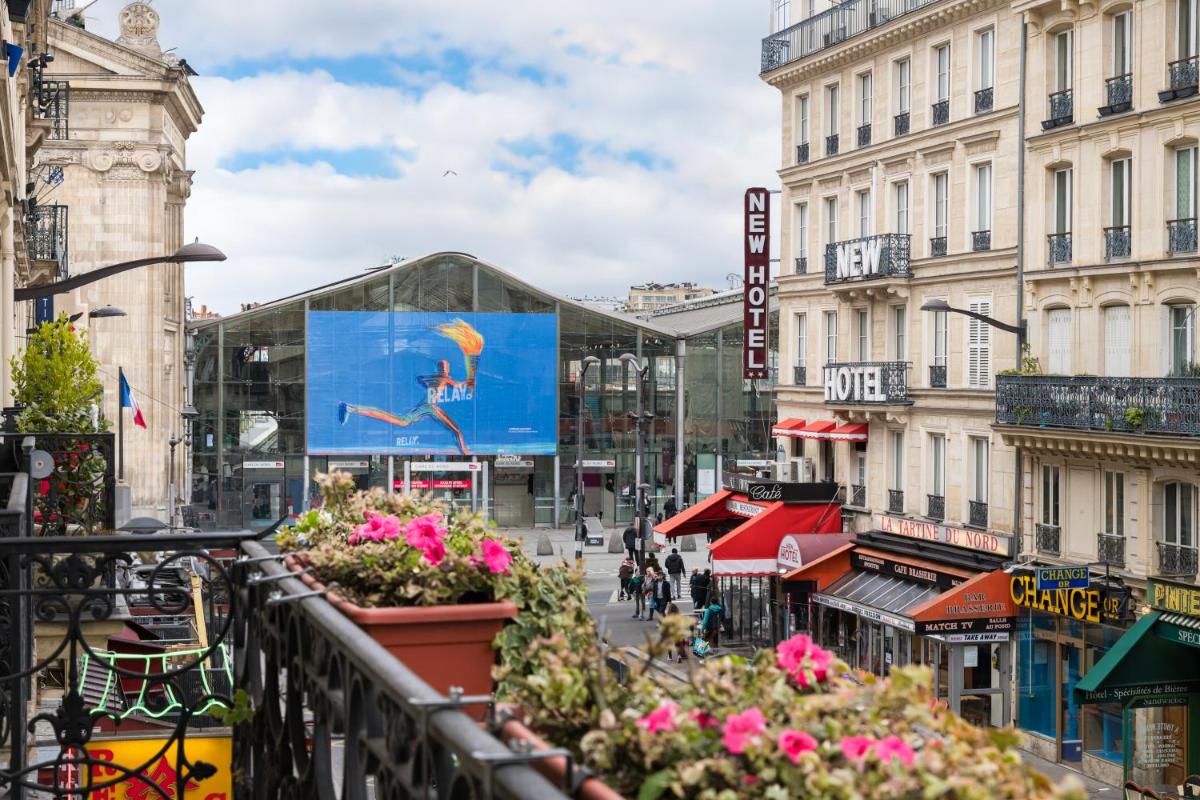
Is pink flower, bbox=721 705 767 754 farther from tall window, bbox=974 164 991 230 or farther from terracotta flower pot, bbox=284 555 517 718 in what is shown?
tall window, bbox=974 164 991 230

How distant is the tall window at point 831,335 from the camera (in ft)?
132

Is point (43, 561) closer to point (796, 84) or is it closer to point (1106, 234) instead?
point (1106, 234)

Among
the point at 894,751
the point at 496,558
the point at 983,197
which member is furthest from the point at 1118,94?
the point at 894,751

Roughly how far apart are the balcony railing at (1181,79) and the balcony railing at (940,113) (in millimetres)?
7372

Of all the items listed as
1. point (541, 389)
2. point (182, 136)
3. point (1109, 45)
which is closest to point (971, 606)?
point (1109, 45)

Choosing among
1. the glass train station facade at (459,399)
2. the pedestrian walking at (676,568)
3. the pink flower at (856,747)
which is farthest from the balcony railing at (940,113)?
the glass train station facade at (459,399)

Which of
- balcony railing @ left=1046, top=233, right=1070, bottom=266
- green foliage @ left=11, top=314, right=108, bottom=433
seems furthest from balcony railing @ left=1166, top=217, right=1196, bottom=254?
green foliage @ left=11, top=314, right=108, bottom=433

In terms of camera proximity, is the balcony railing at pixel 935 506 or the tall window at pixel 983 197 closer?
the tall window at pixel 983 197

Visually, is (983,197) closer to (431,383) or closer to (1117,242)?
(1117,242)

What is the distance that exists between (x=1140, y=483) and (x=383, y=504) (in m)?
24.0

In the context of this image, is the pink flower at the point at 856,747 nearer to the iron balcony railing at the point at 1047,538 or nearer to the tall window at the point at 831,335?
the iron balcony railing at the point at 1047,538

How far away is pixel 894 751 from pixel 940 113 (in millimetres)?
33589

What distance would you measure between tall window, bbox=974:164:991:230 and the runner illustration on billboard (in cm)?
3599

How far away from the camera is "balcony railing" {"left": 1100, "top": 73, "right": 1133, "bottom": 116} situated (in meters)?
28.7
